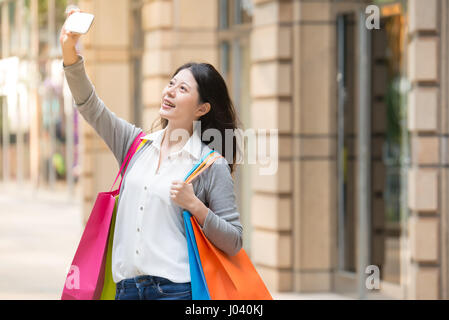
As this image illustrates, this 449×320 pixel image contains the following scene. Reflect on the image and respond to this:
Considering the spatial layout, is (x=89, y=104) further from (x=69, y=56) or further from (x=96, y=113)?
(x=69, y=56)

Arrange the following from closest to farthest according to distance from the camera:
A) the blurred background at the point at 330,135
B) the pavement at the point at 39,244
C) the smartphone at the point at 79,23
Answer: the smartphone at the point at 79,23
the blurred background at the point at 330,135
the pavement at the point at 39,244

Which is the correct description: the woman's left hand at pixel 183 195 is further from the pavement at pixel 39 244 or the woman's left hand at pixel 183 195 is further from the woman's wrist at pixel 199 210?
the pavement at pixel 39 244

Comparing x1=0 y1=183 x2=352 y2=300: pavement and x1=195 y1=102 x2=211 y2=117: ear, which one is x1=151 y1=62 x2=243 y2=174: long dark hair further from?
x1=0 y1=183 x2=352 y2=300: pavement

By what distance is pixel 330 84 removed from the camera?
291 inches

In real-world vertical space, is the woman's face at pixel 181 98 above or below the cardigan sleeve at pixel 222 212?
above

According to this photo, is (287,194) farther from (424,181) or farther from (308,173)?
(424,181)

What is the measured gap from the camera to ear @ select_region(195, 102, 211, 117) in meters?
2.68

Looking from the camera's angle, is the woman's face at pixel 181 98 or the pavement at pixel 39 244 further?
the pavement at pixel 39 244

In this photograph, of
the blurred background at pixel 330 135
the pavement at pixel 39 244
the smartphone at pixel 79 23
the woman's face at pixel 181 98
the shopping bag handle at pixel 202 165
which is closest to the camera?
the smartphone at pixel 79 23

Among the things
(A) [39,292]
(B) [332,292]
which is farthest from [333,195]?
(A) [39,292]

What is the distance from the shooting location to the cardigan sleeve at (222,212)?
8.03ft

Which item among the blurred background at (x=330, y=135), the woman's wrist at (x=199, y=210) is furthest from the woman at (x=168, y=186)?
the blurred background at (x=330, y=135)

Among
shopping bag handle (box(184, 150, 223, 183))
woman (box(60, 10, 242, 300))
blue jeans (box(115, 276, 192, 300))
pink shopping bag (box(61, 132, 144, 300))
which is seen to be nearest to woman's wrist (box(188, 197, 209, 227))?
woman (box(60, 10, 242, 300))

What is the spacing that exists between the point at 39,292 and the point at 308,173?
2.73m
